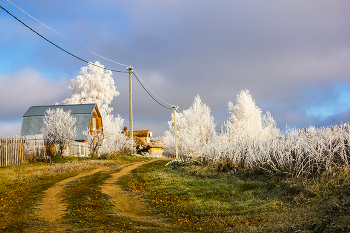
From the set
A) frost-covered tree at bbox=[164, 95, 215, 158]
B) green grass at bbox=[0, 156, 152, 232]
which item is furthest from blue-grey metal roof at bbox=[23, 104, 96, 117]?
green grass at bbox=[0, 156, 152, 232]

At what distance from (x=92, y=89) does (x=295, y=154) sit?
3634 centimetres

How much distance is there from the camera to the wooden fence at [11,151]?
17.3 m

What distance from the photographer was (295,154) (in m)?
9.45

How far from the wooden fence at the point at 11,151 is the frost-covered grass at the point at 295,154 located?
13.6 meters

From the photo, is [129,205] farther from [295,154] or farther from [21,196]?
[295,154]

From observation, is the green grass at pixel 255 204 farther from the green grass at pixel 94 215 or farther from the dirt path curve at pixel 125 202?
the green grass at pixel 94 215

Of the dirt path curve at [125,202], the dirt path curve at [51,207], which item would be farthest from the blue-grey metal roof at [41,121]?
the dirt path curve at [51,207]

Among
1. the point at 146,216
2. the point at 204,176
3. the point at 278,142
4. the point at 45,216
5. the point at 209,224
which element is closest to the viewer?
the point at 209,224

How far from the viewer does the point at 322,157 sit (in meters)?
8.48

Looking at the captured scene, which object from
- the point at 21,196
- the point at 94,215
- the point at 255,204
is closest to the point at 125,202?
the point at 94,215

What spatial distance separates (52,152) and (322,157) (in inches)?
837

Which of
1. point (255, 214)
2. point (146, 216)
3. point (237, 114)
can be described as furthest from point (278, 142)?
point (237, 114)

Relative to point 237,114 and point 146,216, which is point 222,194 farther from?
point 237,114

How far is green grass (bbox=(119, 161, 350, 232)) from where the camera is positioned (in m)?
5.37
